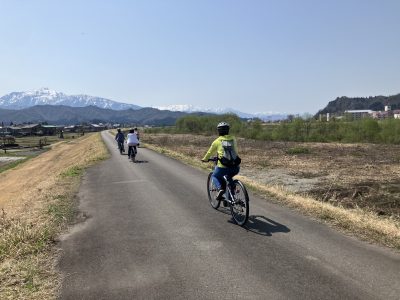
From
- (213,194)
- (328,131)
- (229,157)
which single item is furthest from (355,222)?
(328,131)

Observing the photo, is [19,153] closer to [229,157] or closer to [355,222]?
[229,157]

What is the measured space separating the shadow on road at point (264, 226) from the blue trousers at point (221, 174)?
3.39 feet

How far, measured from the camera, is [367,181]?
55.9 ft

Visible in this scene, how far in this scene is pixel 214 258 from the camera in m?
6.58

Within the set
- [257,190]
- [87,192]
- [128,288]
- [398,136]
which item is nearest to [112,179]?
[87,192]

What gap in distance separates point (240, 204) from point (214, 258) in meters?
2.31

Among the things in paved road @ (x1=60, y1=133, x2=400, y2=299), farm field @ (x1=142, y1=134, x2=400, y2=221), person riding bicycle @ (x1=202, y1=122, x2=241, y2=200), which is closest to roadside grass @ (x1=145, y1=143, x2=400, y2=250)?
paved road @ (x1=60, y1=133, x2=400, y2=299)

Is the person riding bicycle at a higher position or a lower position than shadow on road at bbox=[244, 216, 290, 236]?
higher

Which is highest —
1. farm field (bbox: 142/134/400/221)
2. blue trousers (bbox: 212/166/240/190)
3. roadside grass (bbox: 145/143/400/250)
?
blue trousers (bbox: 212/166/240/190)

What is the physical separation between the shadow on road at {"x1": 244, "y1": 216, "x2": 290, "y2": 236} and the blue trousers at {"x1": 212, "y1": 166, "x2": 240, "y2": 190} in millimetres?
1033

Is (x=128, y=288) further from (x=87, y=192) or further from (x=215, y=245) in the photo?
(x=87, y=192)

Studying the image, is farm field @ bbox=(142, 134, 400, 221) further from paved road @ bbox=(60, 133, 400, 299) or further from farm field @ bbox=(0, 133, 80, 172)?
farm field @ bbox=(0, 133, 80, 172)

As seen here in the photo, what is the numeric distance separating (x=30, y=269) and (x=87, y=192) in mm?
7515

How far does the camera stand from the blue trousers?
30.6 feet
